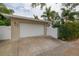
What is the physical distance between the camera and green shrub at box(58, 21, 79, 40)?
211 centimetres

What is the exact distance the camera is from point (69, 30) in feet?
6.94

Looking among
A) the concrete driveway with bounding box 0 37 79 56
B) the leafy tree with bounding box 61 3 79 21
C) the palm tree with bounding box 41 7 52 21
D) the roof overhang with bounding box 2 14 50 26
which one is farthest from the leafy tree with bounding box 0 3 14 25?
the leafy tree with bounding box 61 3 79 21

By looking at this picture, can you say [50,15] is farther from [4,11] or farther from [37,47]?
[4,11]

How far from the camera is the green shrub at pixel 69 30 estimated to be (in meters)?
2.11

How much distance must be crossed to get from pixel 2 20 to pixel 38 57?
641mm

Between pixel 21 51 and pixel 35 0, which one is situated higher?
pixel 35 0

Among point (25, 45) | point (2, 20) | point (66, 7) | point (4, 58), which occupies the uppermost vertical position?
point (66, 7)

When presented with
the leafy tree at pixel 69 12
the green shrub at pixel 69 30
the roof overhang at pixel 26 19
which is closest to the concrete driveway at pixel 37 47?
the green shrub at pixel 69 30

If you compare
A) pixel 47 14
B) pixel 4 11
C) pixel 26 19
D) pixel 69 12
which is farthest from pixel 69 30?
pixel 4 11

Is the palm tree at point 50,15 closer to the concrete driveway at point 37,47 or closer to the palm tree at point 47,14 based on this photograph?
the palm tree at point 47,14

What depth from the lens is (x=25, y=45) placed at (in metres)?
2.11

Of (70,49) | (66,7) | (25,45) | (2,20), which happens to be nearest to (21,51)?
(25,45)

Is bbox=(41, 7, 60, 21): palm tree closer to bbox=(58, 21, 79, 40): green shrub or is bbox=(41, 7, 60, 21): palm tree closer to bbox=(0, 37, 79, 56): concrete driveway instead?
bbox=(58, 21, 79, 40): green shrub

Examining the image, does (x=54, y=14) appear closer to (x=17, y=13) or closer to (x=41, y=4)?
(x=41, y=4)
